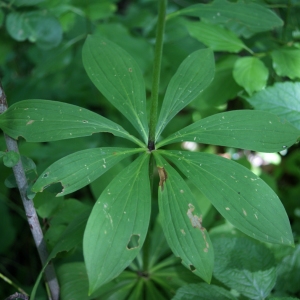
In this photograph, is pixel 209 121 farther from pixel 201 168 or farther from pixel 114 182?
pixel 114 182

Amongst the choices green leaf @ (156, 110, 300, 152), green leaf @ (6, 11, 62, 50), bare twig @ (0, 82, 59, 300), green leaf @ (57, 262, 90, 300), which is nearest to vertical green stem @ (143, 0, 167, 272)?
green leaf @ (156, 110, 300, 152)

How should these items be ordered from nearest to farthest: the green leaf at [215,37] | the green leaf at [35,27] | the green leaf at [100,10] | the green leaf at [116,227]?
the green leaf at [116,227] < the green leaf at [215,37] < the green leaf at [35,27] < the green leaf at [100,10]

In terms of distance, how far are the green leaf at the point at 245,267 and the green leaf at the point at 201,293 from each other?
37mm

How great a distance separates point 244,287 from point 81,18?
5.99 ft

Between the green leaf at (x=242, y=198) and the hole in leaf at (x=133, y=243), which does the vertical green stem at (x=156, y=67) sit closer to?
the green leaf at (x=242, y=198)

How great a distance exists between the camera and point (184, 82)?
1104mm

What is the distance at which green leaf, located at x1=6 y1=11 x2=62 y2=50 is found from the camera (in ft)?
5.50

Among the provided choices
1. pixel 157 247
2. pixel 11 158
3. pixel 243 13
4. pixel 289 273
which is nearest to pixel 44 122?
pixel 11 158

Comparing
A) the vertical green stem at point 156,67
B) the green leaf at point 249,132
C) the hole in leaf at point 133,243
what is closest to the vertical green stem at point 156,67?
the vertical green stem at point 156,67

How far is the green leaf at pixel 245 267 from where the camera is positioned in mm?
1079

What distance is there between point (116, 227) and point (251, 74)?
880 millimetres

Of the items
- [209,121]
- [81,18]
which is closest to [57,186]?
[209,121]

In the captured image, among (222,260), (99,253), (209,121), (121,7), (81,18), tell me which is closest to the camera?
(99,253)

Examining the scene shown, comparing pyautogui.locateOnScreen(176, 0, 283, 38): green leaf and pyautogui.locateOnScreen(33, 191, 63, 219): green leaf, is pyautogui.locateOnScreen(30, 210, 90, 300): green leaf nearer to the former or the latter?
pyautogui.locateOnScreen(33, 191, 63, 219): green leaf
